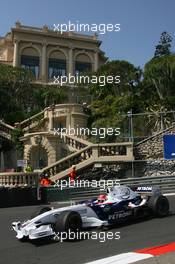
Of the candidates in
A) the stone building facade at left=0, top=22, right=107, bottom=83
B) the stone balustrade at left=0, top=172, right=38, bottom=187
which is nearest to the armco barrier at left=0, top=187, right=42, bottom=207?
the stone balustrade at left=0, top=172, right=38, bottom=187

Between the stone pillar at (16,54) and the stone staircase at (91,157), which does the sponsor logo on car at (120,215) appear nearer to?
the stone staircase at (91,157)

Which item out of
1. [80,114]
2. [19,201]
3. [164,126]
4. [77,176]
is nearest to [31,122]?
[80,114]

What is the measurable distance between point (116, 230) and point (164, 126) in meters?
26.0

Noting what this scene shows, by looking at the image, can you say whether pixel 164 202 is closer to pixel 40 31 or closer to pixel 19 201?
pixel 19 201

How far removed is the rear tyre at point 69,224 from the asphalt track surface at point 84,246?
0.96 ft

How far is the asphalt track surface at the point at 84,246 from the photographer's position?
8.38 meters

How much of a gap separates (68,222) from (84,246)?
0.80m

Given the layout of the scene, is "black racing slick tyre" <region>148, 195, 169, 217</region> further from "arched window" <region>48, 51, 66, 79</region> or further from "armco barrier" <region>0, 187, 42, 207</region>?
"arched window" <region>48, 51, 66, 79</region>

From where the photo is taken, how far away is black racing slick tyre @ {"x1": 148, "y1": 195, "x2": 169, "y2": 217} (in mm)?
12133

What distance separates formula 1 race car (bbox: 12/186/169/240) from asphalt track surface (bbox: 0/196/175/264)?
29 centimetres

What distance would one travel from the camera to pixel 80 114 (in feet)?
135

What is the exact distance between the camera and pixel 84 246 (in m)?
9.29

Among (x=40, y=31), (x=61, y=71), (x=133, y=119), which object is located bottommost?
(x=133, y=119)

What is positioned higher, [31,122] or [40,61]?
[40,61]
